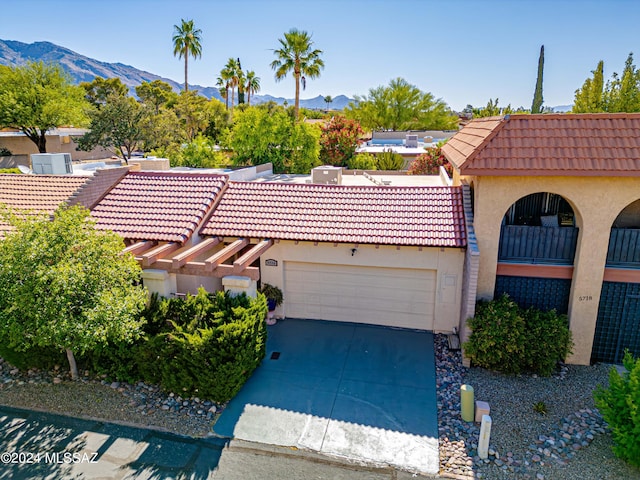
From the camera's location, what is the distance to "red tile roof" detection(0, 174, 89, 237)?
15421 mm

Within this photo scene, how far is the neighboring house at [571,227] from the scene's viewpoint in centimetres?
1077

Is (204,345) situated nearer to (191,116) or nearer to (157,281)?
(157,281)

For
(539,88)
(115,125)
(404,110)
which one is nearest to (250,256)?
(539,88)

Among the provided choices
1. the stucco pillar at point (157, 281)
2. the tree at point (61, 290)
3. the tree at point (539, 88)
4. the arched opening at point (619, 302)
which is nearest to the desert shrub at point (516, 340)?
the arched opening at point (619, 302)

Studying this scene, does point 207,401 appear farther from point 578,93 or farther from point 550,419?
point 578,93

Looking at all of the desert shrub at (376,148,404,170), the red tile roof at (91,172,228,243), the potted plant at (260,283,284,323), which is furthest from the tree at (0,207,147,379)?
the desert shrub at (376,148,404,170)

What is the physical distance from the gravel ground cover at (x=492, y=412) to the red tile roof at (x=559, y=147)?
5.30 meters

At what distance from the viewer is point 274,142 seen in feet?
106

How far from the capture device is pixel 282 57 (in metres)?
43.2

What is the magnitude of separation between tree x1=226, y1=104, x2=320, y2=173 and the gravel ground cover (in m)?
23.4

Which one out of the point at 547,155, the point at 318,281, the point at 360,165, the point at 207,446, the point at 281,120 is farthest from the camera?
the point at 360,165

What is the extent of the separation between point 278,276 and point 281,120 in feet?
70.7

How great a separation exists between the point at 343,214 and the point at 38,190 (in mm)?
11640

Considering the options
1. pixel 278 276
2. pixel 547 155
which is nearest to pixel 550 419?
pixel 547 155
